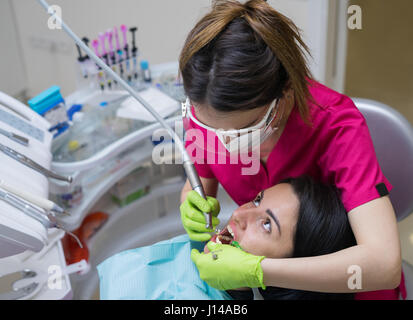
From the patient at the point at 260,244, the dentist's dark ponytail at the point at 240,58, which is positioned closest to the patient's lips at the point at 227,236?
the patient at the point at 260,244

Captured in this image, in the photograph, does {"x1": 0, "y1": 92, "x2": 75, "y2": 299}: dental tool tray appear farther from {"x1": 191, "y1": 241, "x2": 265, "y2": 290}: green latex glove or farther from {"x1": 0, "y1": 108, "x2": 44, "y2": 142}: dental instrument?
{"x1": 191, "y1": 241, "x2": 265, "y2": 290}: green latex glove

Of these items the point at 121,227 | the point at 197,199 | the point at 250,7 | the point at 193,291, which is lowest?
the point at 121,227

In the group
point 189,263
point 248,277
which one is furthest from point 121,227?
point 248,277

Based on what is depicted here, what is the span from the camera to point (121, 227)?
6.48 ft

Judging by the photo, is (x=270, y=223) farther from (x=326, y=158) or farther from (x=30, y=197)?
(x=30, y=197)

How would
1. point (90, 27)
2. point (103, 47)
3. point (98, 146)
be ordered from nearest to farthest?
1. point (98, 146)
2. point (103, 47)
3. point (90, 27)

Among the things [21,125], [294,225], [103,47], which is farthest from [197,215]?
[103,47]

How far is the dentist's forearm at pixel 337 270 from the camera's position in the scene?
91 centimetres

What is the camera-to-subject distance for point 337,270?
911 millimetres

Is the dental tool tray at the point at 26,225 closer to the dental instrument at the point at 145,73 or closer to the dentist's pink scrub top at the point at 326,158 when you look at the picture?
the dentist's pink scrub top at the point at 326,158

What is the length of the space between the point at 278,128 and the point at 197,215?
0.32 meters

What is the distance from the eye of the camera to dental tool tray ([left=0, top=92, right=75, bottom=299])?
99cm
